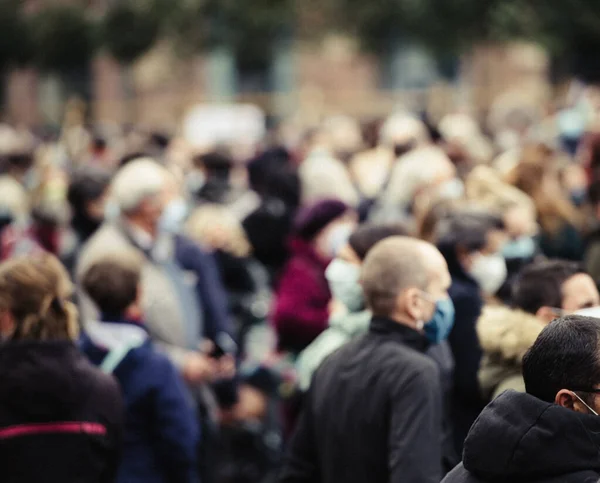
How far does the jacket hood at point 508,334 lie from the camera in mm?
4168

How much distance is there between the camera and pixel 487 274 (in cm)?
546

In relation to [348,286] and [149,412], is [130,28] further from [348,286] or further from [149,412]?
[149,412]

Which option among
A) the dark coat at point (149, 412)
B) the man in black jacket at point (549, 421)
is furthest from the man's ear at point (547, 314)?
the dark coat at point (149, 412)

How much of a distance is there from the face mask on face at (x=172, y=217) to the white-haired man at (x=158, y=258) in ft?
Result: 0.25

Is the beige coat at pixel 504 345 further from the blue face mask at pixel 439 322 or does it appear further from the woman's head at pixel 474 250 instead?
the woman's head at pixel 474 250

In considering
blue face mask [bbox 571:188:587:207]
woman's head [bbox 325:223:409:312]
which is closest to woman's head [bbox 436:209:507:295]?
woman's head [bbox 325:223:409:312]

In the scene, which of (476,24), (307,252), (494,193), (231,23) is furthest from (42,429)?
(231,23)

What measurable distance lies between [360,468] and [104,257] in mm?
1701

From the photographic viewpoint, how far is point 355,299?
5.11m

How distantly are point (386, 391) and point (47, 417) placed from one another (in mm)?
1228

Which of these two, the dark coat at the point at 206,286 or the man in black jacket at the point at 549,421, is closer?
the man in black jacket at the point at 549,421

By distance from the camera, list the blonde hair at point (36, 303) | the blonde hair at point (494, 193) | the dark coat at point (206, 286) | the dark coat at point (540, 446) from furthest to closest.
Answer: the blonde hair at point (494, 193) → the dark coat at point (206, 286) → the blonde hair at point (36, 303) → the dark coat at point (540, 446)

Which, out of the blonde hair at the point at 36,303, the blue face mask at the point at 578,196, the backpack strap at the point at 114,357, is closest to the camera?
the blonde hair at the point at 36,303

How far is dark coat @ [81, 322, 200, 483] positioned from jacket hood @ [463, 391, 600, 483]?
2247 millimetres
